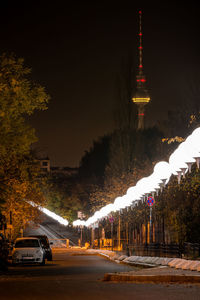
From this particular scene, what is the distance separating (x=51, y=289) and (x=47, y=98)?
54.7 ft

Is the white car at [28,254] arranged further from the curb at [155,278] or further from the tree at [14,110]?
the curb at [155,278]

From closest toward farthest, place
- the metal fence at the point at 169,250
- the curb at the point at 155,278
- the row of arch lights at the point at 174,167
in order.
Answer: the row of arch lights at the point at 174,167 < the curb at the point at 155,278 < the metal fence at the point at 169,250

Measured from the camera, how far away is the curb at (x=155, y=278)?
18.2 meters

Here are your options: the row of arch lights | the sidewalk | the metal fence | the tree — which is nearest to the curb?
the sidewalk

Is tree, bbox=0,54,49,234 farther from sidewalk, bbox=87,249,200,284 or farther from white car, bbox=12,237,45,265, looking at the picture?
sidewalk, bbox=87,249,200,284

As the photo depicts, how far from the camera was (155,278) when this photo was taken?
18828 millimetres

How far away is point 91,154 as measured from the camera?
11181cm

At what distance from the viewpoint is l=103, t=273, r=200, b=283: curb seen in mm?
18156

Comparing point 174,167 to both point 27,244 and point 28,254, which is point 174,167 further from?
point 27,244

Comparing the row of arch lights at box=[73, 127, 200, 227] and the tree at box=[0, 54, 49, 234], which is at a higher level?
the tree at box=[0, 54, 49, 234]

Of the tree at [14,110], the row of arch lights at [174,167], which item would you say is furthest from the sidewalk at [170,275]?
the tree at [14,110]

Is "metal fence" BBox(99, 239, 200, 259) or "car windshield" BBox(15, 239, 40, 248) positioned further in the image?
"car windshield" BBox(15, 239, 40, 248)

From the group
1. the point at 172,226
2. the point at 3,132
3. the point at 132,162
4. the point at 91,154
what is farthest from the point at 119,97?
the point at 3,132

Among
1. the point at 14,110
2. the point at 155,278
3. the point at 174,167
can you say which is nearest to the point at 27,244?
the point at 14,110
